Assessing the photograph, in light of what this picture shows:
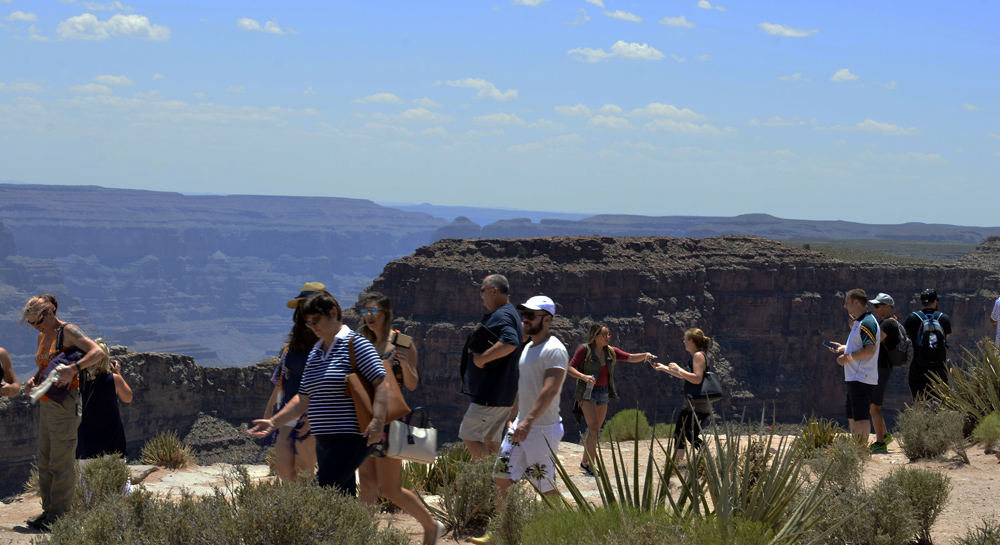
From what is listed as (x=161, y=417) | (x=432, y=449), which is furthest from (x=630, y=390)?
(x=432, y=449)

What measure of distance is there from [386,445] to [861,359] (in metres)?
5.50

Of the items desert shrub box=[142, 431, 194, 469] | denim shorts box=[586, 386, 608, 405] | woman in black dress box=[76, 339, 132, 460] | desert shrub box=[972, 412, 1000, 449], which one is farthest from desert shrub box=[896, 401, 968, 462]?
desert shrub box=[142, 431, 194, 469]

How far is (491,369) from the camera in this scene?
643cm

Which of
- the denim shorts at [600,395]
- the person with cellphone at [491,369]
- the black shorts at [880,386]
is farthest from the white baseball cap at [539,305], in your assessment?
the black shorts at [880,386]

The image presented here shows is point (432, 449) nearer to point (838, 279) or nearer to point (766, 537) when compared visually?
point (766, 537)

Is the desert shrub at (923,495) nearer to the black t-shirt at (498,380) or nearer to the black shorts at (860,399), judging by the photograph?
the black t-shirt at (498,380)

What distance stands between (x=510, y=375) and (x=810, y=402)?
6040 centimetres

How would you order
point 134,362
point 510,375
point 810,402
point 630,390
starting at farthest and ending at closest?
point 810,402, point 630,390, point 134,362, point 510,375

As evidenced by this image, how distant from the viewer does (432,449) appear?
5527mm

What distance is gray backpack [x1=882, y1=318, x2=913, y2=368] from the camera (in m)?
9.27

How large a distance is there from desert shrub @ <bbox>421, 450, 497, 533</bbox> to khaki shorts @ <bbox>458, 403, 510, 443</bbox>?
0.97ft

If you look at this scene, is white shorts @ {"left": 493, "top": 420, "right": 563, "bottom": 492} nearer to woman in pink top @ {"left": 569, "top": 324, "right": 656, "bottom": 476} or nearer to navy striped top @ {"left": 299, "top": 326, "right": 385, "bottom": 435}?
navy striped top @ {"left": 299, "top": 326, "right": 385, "bottom": 435}

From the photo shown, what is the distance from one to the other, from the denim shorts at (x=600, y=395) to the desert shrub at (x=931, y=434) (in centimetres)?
294

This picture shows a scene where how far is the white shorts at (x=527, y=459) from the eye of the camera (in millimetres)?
5699
